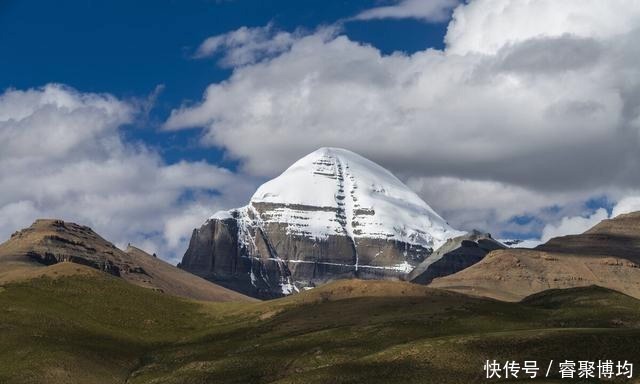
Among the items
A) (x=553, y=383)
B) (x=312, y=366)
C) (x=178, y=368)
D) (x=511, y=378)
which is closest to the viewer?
(x=553, y=383)

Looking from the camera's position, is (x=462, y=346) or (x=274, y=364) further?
(x=274, y=364)

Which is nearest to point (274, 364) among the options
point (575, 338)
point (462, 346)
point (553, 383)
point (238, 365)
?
point (238, 365)

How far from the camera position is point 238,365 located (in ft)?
569

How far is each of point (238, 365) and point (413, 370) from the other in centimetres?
4087

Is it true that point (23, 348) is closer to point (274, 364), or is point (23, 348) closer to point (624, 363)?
point (274, 364)

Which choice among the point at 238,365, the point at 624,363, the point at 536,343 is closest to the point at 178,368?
the point at 238,365

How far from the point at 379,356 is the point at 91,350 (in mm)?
67408

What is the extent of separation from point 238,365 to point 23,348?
142 ft

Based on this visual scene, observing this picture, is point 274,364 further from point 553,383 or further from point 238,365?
point 553,383

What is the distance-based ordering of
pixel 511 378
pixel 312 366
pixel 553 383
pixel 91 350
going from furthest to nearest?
pixel 91 350
pixel 312 366
pixel 511 378
pixel 553 383

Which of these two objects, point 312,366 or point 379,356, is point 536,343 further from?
point 312,366

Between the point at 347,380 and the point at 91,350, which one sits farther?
the point at 91,350

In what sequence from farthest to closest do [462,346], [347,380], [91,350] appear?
[91,350], [462,346], [347,380]

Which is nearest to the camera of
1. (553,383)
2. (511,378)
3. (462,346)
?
(553,383)
